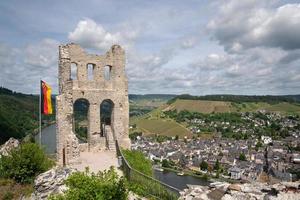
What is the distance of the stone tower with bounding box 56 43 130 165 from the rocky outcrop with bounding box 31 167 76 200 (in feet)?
10.8

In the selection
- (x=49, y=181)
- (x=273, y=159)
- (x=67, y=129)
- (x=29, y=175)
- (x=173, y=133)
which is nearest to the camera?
(x=49, y=181)

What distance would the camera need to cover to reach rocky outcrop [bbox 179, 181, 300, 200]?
8.39 m

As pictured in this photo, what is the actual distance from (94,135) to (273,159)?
353 ft

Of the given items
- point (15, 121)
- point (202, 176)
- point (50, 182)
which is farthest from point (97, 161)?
point (15, 121)

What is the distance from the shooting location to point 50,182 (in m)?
15.5

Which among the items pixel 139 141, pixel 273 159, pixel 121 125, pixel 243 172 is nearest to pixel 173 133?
pixel 139 141

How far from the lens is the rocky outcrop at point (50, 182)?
15078 millimetres

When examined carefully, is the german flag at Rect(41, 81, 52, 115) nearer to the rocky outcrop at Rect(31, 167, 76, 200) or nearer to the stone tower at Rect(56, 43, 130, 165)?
the stone tower at Rect(56, 43, 130, 165)

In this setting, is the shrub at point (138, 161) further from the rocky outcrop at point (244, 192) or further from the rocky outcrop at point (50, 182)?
the rocky outcrop at point (244, 192)

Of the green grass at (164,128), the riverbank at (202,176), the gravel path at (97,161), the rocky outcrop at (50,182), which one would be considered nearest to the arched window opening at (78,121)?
the gravel path at (97,161)

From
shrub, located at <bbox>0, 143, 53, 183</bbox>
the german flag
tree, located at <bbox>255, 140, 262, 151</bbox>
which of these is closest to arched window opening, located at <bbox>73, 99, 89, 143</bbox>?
the german flag

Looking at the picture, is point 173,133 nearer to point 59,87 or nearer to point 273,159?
point 273,159

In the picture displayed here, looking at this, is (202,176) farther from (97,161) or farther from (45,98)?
(45,98)

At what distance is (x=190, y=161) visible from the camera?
123 metres
